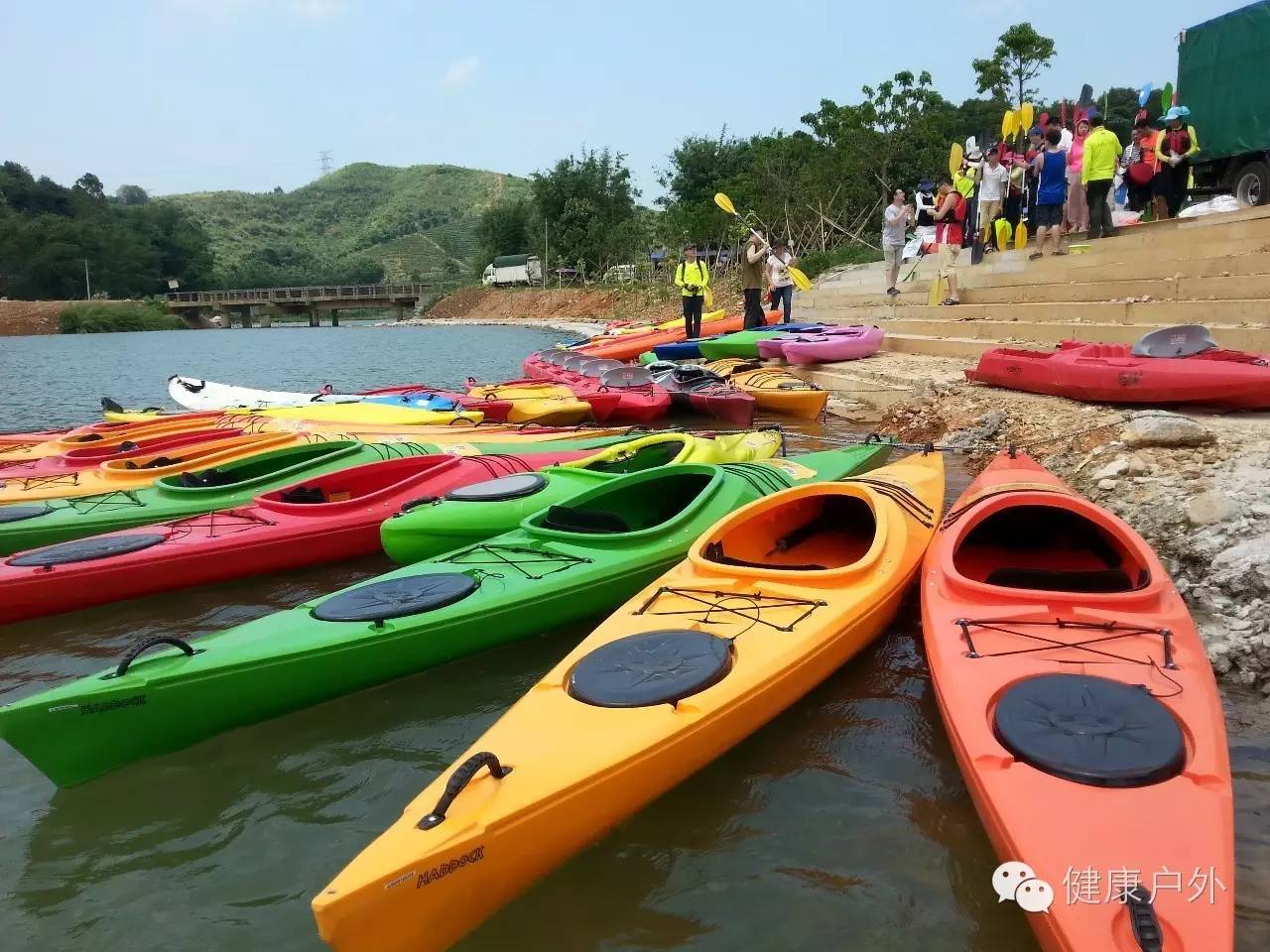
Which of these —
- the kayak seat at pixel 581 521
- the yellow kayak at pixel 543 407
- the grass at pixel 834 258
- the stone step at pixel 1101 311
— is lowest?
the kayak seat at pixel 581 521

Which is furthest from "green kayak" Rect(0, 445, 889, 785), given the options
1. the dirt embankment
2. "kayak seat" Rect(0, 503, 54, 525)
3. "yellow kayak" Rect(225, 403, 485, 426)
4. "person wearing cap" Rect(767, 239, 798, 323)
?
the dirt embankment

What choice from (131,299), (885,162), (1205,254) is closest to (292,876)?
(1205,254)

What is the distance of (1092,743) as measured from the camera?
2.47 m

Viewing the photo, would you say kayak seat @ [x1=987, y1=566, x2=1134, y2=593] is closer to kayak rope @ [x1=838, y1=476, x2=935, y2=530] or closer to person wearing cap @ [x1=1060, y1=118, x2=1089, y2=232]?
kayak rope @ [x1=838, y1=476, x2=935, y2=530]

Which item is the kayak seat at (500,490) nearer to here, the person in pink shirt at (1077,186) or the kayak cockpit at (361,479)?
the kayak cockpit at (361,479)

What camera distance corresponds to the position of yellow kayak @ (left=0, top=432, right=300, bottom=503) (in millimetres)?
6402

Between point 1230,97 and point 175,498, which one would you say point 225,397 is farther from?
point 1230,97

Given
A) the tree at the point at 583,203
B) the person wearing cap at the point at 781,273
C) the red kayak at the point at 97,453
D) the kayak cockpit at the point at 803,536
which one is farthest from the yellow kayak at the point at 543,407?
the tree at the point at 583,203

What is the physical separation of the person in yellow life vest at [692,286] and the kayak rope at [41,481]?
368 inches

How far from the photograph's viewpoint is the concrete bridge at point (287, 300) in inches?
2451

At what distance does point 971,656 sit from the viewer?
3.13 meters

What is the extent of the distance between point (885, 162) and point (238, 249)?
98916 mm

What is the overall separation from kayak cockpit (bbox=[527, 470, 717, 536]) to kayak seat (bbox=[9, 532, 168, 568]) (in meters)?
2.44

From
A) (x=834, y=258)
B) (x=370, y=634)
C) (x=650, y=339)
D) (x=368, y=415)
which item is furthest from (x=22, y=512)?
(x=834, y=258)
